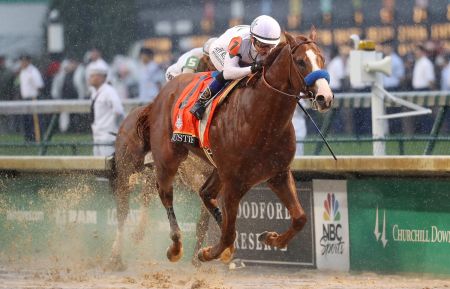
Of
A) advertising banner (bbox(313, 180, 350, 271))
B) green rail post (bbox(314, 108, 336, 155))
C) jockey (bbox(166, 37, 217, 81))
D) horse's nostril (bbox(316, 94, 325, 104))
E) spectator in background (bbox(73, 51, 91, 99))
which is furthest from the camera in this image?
spectator in background (bbox(73, 51, 91, 99))

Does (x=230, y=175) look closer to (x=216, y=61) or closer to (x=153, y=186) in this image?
(x=216, y=61)

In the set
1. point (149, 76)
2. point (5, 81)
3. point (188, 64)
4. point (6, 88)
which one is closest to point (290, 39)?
point (188, 64)

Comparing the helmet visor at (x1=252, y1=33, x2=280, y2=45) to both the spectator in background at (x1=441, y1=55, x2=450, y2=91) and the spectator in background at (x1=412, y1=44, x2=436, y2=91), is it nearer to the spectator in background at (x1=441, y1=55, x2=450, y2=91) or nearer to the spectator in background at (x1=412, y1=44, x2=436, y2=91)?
the spectator in background at (x1=412, y1=44, x2=436, y2=91)

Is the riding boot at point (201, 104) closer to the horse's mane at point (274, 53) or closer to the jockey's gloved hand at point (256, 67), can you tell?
the jockey's gloved hand at point (256, 67)

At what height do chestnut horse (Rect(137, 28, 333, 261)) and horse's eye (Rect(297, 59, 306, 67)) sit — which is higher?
horse's eye (Rect(297, 59, 306, 67))

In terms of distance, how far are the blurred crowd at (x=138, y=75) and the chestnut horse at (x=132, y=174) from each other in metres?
2.61

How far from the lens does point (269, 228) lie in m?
13.9

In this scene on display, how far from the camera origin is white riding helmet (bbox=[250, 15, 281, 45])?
11.1 meters

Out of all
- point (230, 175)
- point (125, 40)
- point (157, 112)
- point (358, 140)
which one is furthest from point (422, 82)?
point (230, 175)

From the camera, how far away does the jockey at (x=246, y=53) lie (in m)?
11.1

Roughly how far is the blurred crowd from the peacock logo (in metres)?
2.15

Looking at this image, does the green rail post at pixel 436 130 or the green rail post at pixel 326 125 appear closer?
the green rail post at pixel 436 130

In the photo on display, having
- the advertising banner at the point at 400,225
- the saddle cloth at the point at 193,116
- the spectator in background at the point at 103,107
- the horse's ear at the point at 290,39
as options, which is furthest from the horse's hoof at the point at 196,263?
the horse's ear at the point at 290,39

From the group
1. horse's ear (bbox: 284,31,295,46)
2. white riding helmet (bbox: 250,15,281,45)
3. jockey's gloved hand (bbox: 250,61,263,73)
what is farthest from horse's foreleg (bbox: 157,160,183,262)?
horse's ear (bbox: 284,31,295,46)
